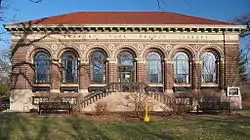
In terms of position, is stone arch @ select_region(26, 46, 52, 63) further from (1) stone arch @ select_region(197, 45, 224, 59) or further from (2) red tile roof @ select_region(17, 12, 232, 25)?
(1) stone arch @ select_region(197, 45, 224, 59)

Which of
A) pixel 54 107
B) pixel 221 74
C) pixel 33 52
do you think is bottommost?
pixel 54 107

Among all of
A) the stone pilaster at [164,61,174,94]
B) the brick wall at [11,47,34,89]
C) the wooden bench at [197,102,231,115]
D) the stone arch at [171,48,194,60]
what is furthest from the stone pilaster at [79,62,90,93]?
the wooden bench at [197,102,231,115]

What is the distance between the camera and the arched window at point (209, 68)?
130ft

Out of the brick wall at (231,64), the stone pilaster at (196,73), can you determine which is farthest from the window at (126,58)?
the brick wall at (231,64)

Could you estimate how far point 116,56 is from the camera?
1531 inches

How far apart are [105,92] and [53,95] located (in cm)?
644

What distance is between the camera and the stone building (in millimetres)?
38594

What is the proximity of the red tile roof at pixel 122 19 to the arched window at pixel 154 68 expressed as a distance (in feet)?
11.5

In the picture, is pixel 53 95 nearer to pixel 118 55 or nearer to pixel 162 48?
pixel 118 55

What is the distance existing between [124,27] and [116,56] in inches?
117

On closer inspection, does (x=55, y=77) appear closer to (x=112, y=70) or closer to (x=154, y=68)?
(x=112, y=70)

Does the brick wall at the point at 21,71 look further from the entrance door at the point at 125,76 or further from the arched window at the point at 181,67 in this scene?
the arched window at the point at 181,67

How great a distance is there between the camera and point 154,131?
1678cm

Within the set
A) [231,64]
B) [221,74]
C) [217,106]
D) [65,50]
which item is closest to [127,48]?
[65,50]
